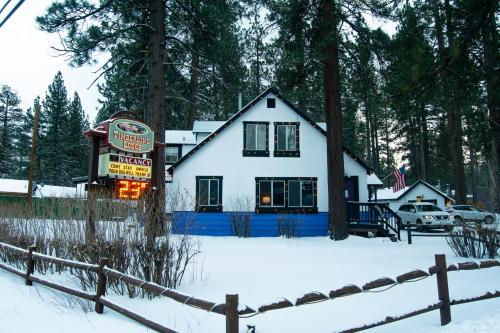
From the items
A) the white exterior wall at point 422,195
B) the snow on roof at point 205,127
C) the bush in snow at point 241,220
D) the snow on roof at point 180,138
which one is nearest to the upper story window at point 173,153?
the snow on roof at point 180,138

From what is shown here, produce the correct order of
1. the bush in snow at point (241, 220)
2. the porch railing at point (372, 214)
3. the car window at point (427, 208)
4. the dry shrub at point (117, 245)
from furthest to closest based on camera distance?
1. the car window at point (427, 208)
2. the bush in snow at point (241, 220)
3. the porch railing at point (372, 214)
4. the dry shrub at point (117, 245)

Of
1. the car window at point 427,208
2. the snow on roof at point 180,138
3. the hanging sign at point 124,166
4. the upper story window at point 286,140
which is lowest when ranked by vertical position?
the car window at point 427,208

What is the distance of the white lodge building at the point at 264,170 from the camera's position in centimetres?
1923

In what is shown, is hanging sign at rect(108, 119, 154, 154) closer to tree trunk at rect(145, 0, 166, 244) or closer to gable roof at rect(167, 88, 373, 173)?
tree trunk at rect(145, 0, 166, 244)

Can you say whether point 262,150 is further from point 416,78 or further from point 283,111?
point 416,78

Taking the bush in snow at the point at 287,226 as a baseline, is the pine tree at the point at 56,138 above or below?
above

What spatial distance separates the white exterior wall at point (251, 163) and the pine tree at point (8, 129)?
4377cm

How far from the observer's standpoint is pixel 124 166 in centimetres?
1094

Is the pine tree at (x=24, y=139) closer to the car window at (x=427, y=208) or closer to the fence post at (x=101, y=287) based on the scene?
the car window at (x=427, y=208)

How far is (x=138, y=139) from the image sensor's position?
11430mm

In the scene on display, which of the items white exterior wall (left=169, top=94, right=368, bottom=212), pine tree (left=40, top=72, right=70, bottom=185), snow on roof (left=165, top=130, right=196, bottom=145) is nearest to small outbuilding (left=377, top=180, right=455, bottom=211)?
white exterior wall (left=169, top=94, right=368, bottom=212)

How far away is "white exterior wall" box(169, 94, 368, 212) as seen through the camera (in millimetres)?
19438

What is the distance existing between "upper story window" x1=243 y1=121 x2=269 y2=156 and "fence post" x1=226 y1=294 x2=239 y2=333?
52.3 ft

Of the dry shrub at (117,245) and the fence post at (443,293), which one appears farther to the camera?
the dry shrub at (117,245)
